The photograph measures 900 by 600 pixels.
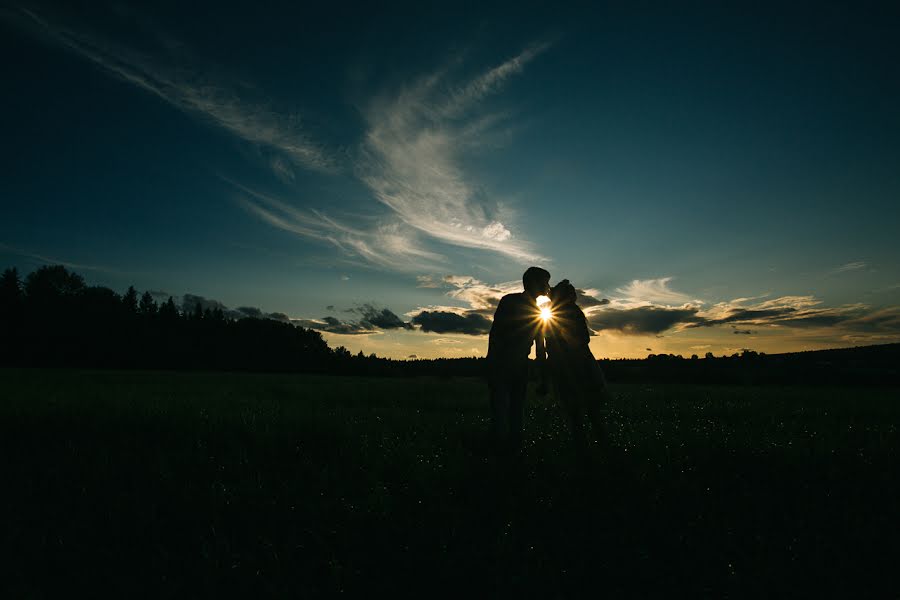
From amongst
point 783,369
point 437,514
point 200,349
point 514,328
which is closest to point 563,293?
point 514,328

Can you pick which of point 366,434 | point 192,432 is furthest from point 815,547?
point 192,432

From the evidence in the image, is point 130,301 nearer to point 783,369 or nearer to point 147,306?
point 147,306

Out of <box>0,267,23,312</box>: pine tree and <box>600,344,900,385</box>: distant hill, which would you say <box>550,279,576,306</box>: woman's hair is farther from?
<box>0,267,23,312</box>: pine tree

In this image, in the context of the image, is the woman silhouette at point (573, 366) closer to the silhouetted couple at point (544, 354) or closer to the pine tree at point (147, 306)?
the silhouetted couple at point (544, 354)

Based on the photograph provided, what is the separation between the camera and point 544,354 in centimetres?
727

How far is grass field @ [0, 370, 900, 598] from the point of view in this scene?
3402 mm

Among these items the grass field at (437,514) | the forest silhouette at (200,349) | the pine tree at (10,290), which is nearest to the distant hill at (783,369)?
the forest silhouette at (200,349)

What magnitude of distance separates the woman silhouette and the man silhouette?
259mm

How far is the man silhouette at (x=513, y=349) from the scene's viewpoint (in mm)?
7023

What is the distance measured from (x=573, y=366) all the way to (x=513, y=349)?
1021mm

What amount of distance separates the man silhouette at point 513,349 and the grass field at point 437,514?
2.06ft

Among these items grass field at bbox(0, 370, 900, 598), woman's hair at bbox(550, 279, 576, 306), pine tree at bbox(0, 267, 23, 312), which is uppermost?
pine tree at bbox(0, 267, 23, 312)

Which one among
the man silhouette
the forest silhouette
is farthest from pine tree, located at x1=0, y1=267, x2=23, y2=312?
the man silhouette

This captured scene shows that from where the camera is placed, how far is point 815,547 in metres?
3.88
